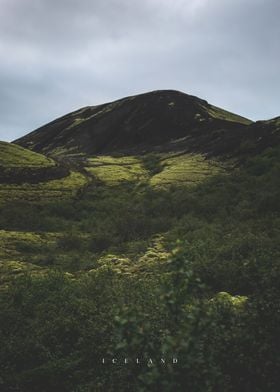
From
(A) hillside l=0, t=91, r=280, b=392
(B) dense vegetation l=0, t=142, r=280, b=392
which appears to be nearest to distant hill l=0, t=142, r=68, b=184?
(A) hillside l=0, t=91, r=280, b=392

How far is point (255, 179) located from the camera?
2295 inches

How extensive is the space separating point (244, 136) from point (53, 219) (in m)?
49.3

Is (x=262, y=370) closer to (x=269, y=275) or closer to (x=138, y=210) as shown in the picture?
(x=269, y=275)

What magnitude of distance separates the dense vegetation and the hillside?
0.19ft

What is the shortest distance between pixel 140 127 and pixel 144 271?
11602 cm

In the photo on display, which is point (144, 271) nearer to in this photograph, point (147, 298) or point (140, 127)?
point (147, 298)

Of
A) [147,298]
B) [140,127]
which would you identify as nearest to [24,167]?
[140,127]

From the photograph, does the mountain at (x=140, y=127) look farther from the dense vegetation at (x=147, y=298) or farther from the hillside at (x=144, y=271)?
the dense vegetation at (x=147, y=298)

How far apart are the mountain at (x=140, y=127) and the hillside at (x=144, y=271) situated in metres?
29.0

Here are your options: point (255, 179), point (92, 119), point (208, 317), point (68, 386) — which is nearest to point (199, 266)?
point (68, 386)

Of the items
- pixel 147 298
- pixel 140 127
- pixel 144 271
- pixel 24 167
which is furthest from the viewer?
pixel 140 127

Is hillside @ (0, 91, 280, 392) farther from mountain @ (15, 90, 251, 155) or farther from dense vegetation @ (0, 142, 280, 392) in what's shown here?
mountain @ (15, 90, 251, 155)

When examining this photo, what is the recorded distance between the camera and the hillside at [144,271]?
38.0ft

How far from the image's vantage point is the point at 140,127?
473 feet
